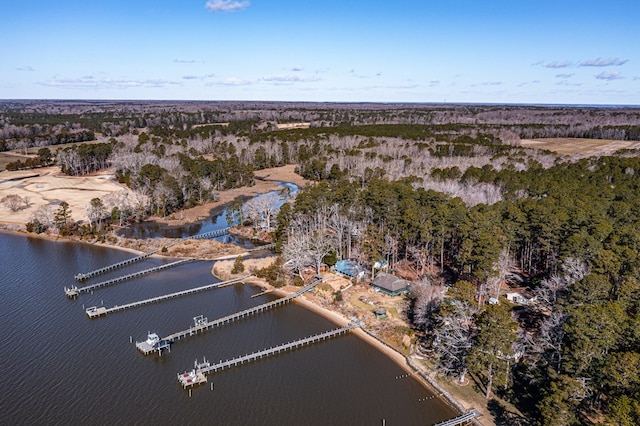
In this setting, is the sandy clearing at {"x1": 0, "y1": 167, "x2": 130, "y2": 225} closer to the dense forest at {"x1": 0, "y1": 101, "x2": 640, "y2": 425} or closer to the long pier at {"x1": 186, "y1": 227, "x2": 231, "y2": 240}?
the dense forest at {"x1": 0, "y1": 101, "x2": 640, "y2": 425}

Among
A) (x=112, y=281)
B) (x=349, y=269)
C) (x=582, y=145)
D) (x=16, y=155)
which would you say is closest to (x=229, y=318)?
(x=349, y=269)

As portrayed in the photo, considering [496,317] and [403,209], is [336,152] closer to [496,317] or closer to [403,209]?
[403,209]

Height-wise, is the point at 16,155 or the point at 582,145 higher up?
the point at 582,145

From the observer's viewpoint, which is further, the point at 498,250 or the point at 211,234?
the point at 211,234

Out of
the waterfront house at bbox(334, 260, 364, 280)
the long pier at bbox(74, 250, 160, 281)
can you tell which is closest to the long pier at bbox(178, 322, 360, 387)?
the waterfront house at bbox(334, 260, 364, 280)

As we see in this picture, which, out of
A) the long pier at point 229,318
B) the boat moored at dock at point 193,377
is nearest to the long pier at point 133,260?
the long pier at point 229,318

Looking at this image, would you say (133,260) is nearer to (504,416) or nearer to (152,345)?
(152,345)
